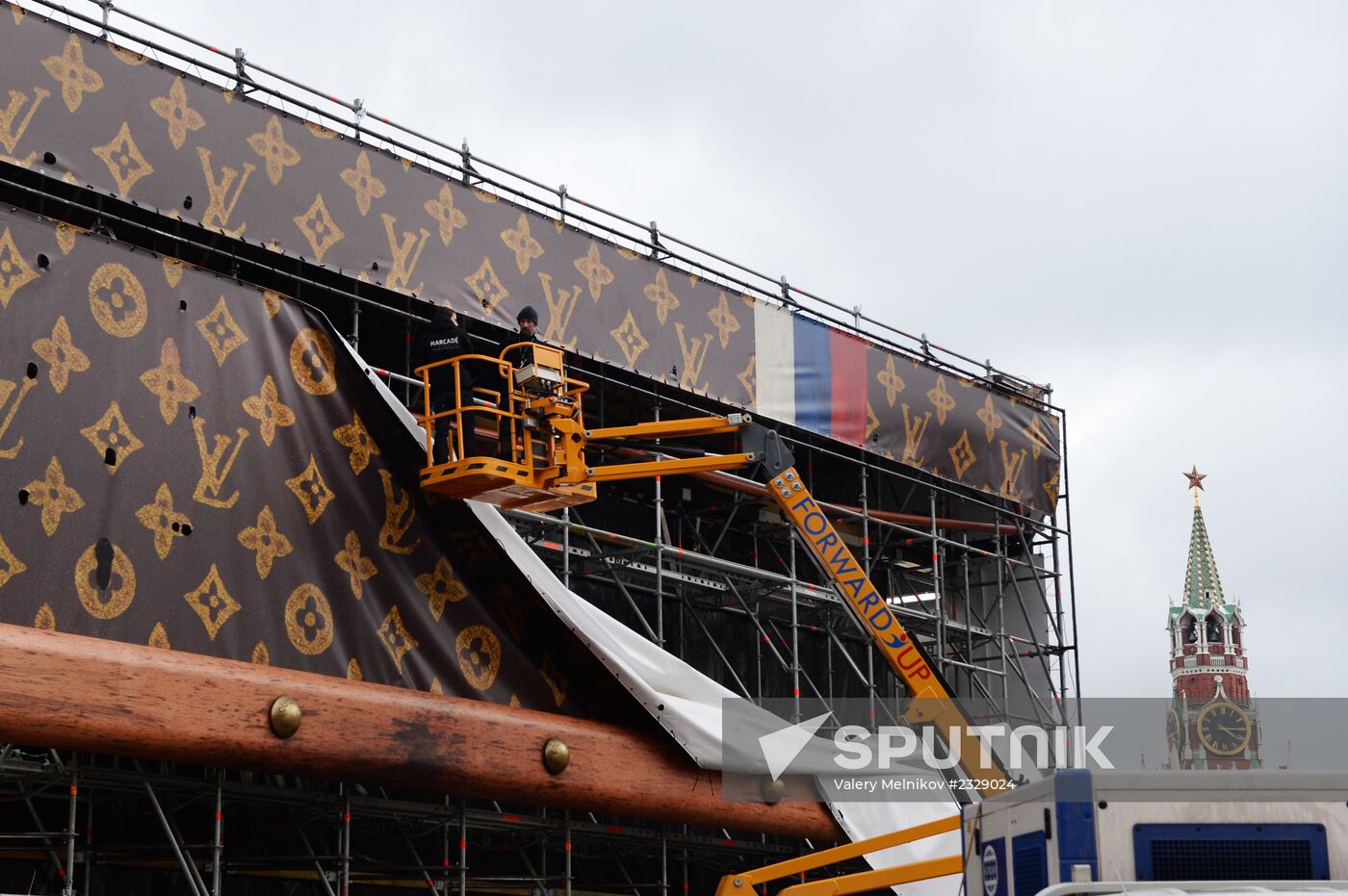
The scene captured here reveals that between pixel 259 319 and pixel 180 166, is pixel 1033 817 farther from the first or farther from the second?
pixel 180 166

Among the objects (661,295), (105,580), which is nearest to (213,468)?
(105,580)

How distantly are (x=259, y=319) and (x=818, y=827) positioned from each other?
6.34 metres

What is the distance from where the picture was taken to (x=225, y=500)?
11820 mm

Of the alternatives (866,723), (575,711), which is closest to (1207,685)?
(866,723)

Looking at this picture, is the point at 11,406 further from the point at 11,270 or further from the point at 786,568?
the point at 786,568

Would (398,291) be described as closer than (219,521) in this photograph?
No

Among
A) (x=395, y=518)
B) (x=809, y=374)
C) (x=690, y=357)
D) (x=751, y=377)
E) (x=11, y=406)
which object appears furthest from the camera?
(x=809, y=374)

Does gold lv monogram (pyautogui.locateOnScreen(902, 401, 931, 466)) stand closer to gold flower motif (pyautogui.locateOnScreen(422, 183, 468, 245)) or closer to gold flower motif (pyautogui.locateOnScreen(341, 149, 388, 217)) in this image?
gold flower motif (pyautogui.locateOnScreen(422, 183, 468, 245))

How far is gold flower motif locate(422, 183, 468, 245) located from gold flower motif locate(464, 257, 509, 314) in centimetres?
39

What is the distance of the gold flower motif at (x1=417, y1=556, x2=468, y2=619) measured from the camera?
12.7 m

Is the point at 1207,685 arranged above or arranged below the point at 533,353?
above

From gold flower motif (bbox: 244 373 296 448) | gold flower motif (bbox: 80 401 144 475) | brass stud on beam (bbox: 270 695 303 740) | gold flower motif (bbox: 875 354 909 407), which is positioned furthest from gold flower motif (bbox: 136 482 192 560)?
gold flower motif (bbox: 875 354 909 407)

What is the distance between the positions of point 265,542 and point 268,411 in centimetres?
100

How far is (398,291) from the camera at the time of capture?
14320 millimetres
